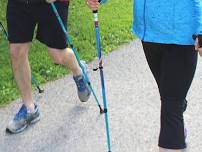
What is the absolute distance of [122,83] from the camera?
6199mm

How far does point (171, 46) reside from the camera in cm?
355

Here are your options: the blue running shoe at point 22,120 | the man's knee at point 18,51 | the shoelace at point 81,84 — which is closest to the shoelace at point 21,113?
the blue running shoe at point 22,120

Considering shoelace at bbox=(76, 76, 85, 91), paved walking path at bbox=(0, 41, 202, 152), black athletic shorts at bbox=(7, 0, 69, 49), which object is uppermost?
black athletic shorts at bbox=(7, 0, 69, 49)

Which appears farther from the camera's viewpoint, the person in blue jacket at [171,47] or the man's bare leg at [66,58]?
the man's bare leg at [66,58]

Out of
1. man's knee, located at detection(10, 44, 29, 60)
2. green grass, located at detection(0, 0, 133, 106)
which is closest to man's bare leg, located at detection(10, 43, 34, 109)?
man's knee, located at detection(10, 44, 29, 60)

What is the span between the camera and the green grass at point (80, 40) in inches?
255

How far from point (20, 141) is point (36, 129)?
0.89ft

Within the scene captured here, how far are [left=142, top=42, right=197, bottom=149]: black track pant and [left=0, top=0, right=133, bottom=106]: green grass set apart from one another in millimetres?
2551

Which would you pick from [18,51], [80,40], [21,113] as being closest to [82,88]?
[21,113]

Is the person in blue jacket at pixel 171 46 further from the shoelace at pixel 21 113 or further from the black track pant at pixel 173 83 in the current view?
the shoelace at pixel 21 113

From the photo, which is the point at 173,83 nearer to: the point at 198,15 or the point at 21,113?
the point at 198,15

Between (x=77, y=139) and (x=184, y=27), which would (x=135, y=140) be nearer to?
(x=77, y=139)

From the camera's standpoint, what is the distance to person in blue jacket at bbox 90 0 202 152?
3412 millimetres

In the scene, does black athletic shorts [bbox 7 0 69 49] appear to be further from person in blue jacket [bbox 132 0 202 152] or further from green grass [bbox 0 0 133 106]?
person in blue jacket [bbox 132 0 202 152]
